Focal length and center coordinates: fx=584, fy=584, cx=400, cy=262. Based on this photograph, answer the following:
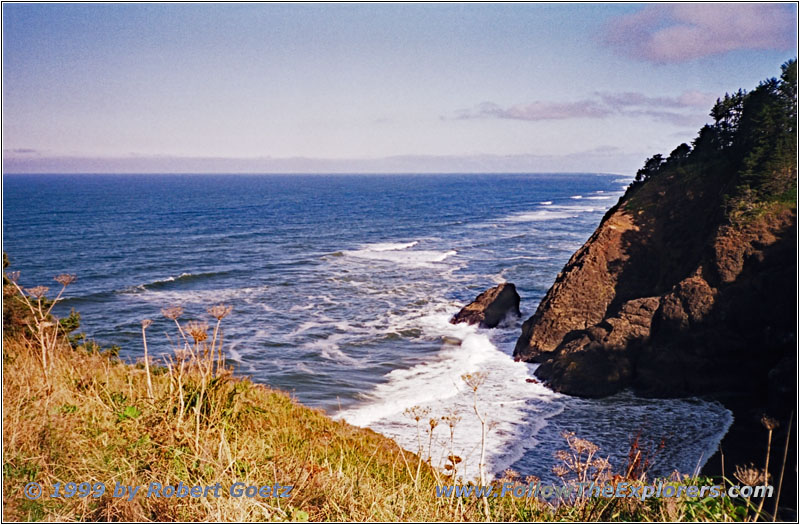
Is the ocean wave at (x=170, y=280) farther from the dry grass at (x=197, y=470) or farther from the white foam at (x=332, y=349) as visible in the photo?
the dry grass at (x=197, y=470)

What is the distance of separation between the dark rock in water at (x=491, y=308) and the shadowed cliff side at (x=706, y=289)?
3576 mm

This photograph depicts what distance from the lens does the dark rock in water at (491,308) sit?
3017cm

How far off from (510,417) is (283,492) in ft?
47.5

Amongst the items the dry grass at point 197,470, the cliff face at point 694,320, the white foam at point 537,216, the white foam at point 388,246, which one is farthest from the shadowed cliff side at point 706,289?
the white foam at point 537,216

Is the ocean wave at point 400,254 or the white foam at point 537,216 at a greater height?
the white foam at point 537,216

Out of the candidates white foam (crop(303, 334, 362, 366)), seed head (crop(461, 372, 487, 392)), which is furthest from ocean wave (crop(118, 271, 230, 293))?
seed head (crop(461, 372, 487, 392))

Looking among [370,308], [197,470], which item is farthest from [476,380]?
[370,308]

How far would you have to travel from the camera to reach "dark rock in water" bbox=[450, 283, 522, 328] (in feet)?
99.0

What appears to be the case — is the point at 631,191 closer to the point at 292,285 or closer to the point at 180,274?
the point at 292,285

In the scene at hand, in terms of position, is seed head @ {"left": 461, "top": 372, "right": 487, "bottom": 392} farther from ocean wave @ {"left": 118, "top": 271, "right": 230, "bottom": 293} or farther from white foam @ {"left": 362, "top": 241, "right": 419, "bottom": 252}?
white foam @ {"left": 362, "top": 241, "right": 419, "bottom": 252}

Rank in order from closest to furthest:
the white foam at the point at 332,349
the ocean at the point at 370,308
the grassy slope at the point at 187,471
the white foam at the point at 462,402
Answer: the grassy slope at the point at 187,471 → the white foam at the point at 462,402 → the ocean at the point at 370,308 → the white foam at the point at 332,349

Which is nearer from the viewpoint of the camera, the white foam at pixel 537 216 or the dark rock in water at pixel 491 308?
the dark rock in water at pixel 491 308

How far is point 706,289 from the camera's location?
20562 millimetres

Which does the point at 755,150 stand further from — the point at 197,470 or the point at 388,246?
the point at 388,246
